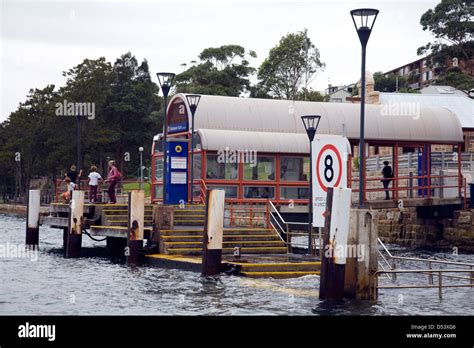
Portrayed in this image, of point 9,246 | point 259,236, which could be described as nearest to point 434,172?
point 259,236

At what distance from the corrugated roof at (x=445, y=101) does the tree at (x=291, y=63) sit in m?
8.35

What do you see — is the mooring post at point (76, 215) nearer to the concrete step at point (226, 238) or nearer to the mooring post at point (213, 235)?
the concrete step at point (226, 238)

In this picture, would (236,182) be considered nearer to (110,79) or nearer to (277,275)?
(277,275)

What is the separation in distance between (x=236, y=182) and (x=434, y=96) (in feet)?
134

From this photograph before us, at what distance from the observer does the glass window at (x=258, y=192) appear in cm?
3241

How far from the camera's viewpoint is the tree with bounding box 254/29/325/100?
7444cm

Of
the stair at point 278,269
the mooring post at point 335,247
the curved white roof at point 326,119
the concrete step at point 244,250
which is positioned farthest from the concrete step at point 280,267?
the curved white roof at point 326,119

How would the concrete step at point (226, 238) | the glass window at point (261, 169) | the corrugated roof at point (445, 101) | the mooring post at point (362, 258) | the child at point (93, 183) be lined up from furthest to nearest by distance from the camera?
the corrugated roof at point (445, 101), the child at point (93, 183), the glass window at point (261, 169), the concrete step at point (226, 238), the mooring post at point (362, 258)

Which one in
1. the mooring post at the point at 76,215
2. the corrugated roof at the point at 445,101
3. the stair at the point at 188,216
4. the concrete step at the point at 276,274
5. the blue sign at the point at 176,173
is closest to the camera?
the concrete step at the point at 276,274

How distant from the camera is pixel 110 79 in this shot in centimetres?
8194

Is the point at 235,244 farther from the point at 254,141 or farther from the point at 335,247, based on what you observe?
the point at 335,247

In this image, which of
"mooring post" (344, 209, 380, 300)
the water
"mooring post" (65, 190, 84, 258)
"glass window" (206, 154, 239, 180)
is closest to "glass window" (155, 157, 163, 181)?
"glass window" (206, 154, 239, 180)

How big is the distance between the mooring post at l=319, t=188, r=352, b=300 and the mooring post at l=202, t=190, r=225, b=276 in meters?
5.11

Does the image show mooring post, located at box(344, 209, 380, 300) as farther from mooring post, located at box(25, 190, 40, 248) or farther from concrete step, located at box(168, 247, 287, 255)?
mooring post, located at box(25, 190, 40, 248)
